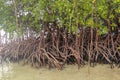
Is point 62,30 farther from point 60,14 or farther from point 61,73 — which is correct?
point 61,73

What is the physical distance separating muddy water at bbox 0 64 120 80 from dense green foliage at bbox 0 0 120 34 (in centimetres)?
86

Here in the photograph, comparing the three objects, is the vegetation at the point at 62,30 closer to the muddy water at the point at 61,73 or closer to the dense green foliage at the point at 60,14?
the dense green foliage at the point at 60,14

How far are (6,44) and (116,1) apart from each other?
9.78 feet

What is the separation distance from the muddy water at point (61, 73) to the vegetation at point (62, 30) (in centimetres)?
20

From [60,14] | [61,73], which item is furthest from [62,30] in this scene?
[61,73]

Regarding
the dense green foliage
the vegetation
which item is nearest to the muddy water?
the vegetation

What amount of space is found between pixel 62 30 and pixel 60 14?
597mm

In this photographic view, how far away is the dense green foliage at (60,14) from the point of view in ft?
25.4

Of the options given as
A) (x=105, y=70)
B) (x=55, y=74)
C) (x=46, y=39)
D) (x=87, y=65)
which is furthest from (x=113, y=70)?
(x=46, y=39)

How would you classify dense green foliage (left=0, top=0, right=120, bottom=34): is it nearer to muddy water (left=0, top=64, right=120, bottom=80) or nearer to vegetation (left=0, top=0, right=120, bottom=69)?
vegetation (left=0, top=0, right=120, bottom=69)

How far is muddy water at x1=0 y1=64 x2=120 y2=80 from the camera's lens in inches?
285

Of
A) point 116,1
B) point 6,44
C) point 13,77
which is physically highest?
point 116,1

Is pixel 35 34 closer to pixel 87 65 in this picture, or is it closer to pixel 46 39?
pixel 46 39

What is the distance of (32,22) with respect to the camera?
8.34 meters
